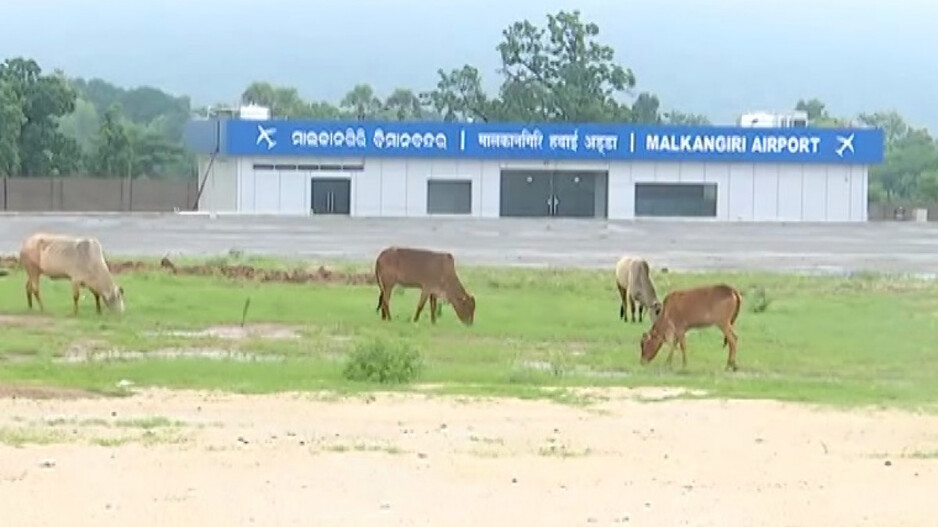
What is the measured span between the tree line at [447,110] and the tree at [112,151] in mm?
67

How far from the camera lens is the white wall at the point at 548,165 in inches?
3644

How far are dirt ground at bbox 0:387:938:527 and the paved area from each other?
30426 millimetres

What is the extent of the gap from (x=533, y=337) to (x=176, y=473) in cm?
1575

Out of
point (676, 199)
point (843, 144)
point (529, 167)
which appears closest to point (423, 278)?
point (529, 167)

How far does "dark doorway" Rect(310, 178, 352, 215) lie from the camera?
92.8 meters

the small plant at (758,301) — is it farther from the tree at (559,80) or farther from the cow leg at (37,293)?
the tree at (559,80)

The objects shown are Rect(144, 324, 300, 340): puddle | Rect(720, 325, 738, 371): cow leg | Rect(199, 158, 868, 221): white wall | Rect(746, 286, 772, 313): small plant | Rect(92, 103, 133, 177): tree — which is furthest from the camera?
Rect(92, 103, 133, 177): tree

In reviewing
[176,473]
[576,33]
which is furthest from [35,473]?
[576,33]

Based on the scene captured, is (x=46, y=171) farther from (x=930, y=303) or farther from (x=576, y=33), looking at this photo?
(x=930, y=303)

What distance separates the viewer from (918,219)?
103 m

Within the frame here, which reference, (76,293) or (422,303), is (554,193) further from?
(76,293)

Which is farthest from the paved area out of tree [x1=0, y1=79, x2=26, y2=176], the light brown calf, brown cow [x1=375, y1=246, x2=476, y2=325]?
tree [x1=0, y1=79, x2=26, y2=176]

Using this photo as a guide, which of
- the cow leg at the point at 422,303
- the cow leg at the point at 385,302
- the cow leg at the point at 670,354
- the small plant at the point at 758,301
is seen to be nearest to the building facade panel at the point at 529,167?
the small plant at the point at 758,301

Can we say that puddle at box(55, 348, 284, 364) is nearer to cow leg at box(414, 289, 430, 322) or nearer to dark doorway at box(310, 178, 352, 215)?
cow leg at box(414, 289, 430, 322)
